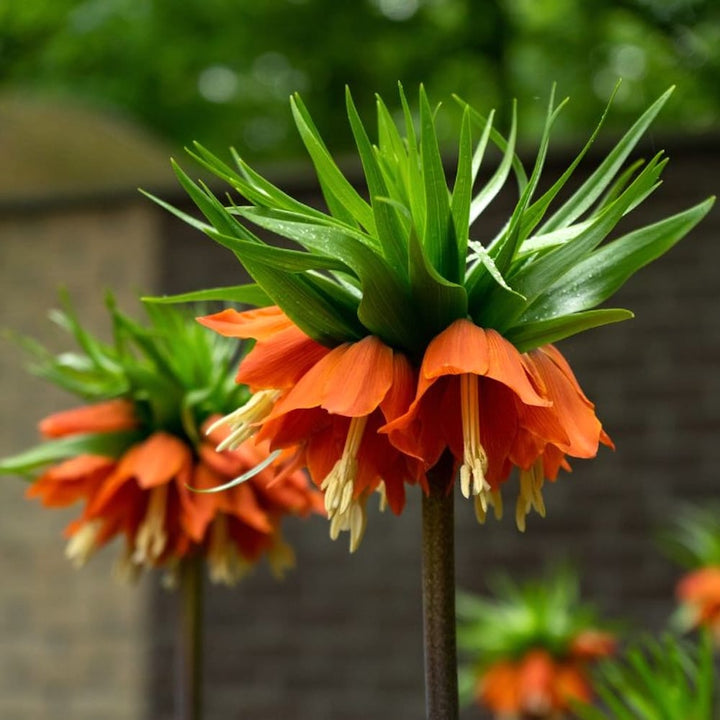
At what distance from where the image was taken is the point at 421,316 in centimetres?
73

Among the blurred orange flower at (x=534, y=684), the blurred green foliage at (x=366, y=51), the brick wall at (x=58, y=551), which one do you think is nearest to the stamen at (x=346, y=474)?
the blurred orange flower at (x=534, y=684)

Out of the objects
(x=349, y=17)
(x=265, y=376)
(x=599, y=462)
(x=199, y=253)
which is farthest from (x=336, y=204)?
(x=349, y=17)

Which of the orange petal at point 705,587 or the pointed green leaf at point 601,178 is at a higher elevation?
the pointed green leaf at point 601,178

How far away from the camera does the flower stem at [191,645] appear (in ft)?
3.76

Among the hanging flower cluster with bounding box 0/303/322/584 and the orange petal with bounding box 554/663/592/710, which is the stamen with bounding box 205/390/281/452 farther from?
the orange petal with bounding box 554/663/592/710

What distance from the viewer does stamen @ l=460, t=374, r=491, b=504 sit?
68cm

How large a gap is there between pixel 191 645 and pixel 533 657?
3.31ft

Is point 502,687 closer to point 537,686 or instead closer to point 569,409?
point 537,686

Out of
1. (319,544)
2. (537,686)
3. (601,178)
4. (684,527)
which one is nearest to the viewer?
(601,178)

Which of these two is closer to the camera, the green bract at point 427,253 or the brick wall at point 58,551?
the green bract at point 427,253

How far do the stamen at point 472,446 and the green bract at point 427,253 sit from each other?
41mm

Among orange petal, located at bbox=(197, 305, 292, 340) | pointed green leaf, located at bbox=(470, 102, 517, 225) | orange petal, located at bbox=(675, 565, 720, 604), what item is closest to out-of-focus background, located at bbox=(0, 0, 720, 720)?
orange petal, located at bbox=(675, 565, 720, 604)

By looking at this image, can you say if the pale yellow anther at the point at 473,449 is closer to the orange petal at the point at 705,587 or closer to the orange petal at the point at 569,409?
the orange petal at the point at 569,409

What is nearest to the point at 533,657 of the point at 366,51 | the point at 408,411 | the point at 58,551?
the point at 408,411
